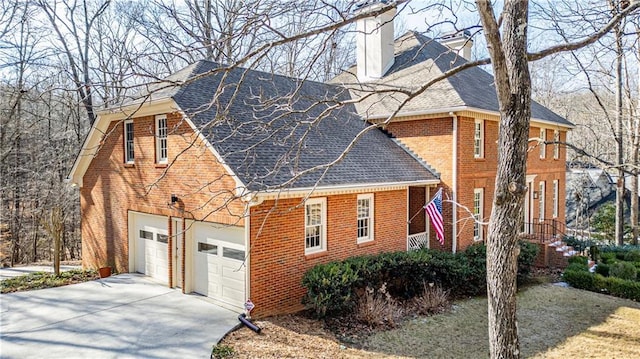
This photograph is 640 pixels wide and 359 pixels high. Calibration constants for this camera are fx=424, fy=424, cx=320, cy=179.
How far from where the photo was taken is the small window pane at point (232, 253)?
1059cm

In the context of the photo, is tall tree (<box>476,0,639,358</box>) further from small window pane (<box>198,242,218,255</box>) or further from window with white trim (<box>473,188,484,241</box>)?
window with white trim (<box>473,188,484,241</box>)

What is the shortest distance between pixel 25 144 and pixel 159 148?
17290 millimetres

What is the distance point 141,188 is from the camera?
13.4m

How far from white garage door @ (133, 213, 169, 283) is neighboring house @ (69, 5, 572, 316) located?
0.06m

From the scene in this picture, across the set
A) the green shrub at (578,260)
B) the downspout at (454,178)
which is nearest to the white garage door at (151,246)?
the downspout at (454,178)

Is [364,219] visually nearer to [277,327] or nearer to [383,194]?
[383,194]

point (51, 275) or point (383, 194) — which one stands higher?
point (383, 194)

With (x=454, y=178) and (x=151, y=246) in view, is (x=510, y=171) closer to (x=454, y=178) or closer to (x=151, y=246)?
(x=454, y=178)

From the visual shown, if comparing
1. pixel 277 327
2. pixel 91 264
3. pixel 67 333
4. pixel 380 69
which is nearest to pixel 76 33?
pixel 91 264

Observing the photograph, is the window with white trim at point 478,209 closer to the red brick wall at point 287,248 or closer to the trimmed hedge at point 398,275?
the trimmed hedge at point 398,275

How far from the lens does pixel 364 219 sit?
13055mm

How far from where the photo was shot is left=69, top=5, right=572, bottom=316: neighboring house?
1034 cm

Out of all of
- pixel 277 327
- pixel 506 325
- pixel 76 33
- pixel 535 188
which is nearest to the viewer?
pixel 506 325

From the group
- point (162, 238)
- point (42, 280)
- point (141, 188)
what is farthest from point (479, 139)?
point (42, 280)
